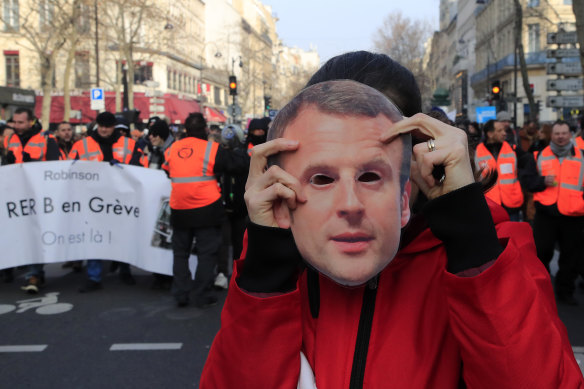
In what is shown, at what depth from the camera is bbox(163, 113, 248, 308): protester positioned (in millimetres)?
6395

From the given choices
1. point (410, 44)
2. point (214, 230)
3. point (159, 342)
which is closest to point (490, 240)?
point (159, 342)

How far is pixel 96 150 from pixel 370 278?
7106 mm

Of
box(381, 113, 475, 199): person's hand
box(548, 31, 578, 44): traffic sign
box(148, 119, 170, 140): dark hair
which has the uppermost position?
box(548, 31, 578, 44): traffic sign

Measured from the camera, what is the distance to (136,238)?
7.46 meters

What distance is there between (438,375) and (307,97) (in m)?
0.62

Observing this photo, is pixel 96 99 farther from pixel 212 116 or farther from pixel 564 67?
pixel 212 116

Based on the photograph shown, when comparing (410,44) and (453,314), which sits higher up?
(410,44)

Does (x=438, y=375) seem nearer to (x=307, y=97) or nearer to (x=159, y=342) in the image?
(x=307, y=97)

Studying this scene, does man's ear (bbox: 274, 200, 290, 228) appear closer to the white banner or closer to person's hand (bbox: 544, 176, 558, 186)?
person's hand (bbox: 544, 176, 558, 186)

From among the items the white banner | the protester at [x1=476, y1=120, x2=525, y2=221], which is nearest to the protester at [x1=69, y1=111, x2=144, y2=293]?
the white banner

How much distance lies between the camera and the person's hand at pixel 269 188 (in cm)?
116

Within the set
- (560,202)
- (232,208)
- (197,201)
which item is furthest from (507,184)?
(197,201)

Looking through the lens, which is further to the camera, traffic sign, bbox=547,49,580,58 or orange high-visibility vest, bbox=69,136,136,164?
traffic sign, bbox=547,49,580,58

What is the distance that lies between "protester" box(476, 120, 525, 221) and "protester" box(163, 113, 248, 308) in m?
2.97
